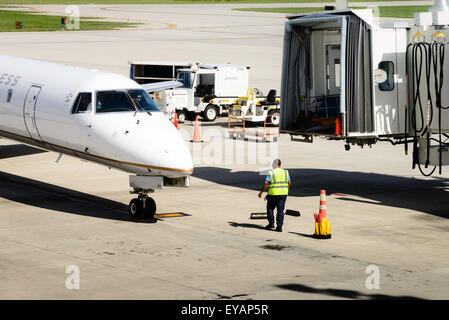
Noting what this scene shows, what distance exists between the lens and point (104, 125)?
2119 cm

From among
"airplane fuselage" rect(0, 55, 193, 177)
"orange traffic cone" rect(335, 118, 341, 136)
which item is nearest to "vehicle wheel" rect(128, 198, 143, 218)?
"airplane fuselage" rect(0, 55, 193, 177)

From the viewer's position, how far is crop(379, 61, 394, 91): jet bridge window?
24078mm

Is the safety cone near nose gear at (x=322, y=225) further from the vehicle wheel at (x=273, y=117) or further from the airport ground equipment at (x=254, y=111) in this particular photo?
the vehicle wheel at (x=273, y=117)

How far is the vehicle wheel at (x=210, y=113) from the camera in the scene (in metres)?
43.3

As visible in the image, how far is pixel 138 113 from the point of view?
21.3 m

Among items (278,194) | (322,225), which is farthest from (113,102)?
(322,225)

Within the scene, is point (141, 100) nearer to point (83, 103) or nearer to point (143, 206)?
point (83, 103)

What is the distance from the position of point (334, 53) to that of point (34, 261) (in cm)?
1329

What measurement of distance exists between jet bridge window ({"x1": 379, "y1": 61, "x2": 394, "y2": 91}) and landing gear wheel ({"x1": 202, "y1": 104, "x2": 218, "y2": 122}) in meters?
20.0

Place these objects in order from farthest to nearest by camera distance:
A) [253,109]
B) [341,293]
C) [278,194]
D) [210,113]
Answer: [210,113], [253,109], [278,194], [341,293]

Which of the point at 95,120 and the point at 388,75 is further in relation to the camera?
the point at 388,75

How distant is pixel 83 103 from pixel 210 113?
21.9 meters

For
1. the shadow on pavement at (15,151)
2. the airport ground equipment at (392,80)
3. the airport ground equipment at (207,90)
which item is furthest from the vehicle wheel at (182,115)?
the airport ground equipment at (392,80)

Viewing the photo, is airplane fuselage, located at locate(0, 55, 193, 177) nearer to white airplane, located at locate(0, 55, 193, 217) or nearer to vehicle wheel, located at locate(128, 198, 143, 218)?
white airplane, located at locate(0, 55, 193, 217)
